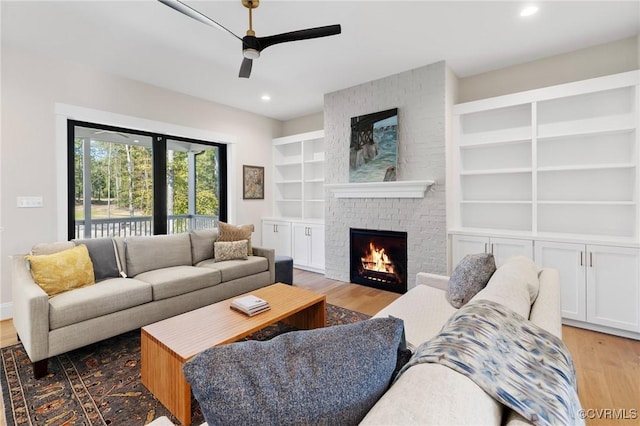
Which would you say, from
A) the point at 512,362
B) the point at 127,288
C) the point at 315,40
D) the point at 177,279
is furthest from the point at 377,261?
the point at 512,362

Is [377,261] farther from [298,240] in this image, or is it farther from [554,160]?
[554,160]

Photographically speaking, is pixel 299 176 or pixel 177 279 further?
pixel 299 176

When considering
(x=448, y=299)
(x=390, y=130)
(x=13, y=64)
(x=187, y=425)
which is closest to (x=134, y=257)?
(x=187, y=425)

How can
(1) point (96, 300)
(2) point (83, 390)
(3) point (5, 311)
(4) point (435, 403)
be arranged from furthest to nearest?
1. (3) point (5, 311)
2. (1) point (96, 300)
3. (2) point (83, 390)
4. (4) point (435, 403)

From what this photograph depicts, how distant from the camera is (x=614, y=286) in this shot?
270cm

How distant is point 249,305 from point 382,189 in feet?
7.78

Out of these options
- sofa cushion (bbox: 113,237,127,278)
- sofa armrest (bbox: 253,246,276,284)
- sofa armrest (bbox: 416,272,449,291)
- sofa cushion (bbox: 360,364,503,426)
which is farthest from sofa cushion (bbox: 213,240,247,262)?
sofa cushion (bbox: 360,364,503,426)

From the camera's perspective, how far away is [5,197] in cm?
300

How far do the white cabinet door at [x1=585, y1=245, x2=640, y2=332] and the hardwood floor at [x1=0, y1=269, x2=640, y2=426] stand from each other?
17 cm

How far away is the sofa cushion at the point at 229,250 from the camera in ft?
12.0

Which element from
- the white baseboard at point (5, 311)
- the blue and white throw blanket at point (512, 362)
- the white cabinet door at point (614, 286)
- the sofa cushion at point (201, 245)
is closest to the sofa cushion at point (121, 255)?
the sofa cushion at point (201, 245)

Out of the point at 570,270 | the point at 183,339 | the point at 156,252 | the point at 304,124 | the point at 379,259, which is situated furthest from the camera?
the point at 304,124

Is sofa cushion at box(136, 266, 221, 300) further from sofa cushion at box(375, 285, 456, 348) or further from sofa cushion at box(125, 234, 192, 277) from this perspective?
sofa cushion at box(375, 285, 456, 348)

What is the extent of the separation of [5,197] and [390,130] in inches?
167
